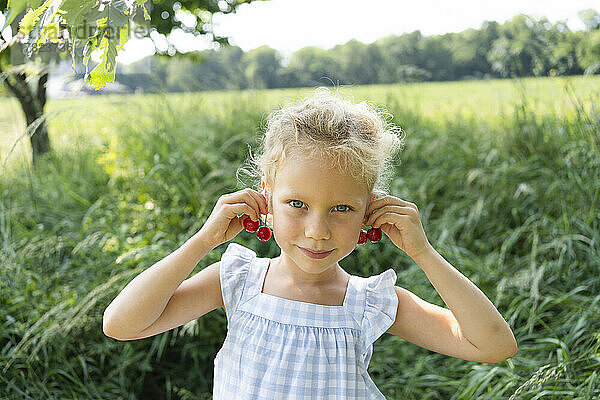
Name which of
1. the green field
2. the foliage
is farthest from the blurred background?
the foliage

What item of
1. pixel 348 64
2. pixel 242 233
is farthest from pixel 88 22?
pixel 348 64

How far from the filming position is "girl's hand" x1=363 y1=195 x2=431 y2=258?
61.2 inches

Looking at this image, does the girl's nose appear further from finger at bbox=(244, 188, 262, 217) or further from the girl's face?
finger at bbox=(244, 188, 262, 217)

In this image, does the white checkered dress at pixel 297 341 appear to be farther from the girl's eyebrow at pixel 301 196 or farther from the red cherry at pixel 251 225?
the girl's eyebrow at pixel 301 196

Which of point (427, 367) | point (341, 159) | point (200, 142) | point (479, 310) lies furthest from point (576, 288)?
point (200, 142)

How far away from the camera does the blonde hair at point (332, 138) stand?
4.90 ft

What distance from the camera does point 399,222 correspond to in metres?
1.55

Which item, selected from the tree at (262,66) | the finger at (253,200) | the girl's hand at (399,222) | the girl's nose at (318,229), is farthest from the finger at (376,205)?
the tree at (262,66)

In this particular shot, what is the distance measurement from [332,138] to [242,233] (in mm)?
2026

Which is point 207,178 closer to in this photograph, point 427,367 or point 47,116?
point 47,116

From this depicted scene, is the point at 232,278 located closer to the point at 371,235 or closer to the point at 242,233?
the point at 371,235

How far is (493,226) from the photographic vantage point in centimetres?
373

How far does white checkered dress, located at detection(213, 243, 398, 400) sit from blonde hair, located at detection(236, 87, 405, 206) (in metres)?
0.28

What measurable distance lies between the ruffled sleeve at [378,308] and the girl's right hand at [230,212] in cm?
36
